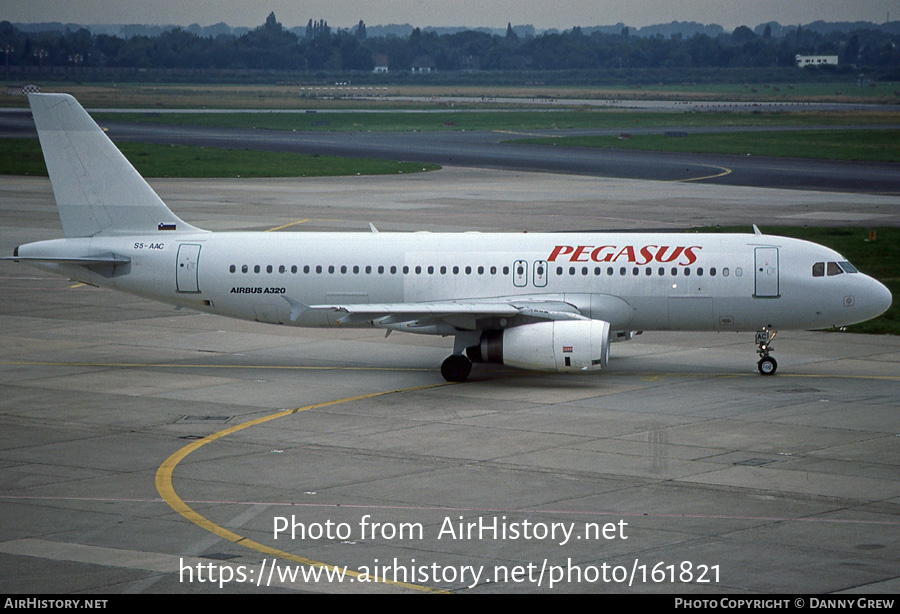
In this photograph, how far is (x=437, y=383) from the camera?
3578 centimetres

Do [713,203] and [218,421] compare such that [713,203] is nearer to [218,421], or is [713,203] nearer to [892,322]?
[892,322]

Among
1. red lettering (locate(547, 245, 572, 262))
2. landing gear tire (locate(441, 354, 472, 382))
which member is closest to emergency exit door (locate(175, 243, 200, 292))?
landing gear tire (locate(441, 354, 472, 382))

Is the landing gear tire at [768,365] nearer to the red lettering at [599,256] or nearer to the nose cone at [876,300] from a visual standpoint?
the nose cone at [876,300]

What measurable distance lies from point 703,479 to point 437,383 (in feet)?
38.9

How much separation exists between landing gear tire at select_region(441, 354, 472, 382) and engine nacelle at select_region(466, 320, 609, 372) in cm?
119

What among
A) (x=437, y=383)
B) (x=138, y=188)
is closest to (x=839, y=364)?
(x=437, y=383)

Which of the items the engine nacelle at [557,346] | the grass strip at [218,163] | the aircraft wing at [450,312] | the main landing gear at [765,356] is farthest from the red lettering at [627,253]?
the grass strip at [218,163]

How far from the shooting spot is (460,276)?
122 feet

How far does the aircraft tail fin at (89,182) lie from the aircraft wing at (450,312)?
671 cm

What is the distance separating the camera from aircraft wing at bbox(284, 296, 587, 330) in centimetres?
3459

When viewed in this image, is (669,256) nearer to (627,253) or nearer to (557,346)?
(627,253)

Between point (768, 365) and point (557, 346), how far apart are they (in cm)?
689

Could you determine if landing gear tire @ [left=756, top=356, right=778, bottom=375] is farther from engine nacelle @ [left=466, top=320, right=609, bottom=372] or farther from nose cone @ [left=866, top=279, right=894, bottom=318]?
engine nacelle @ [left=466, top=320, right=609, bottom=372]

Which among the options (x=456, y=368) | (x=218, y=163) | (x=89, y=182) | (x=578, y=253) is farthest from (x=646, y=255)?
(x=218, y=163)
